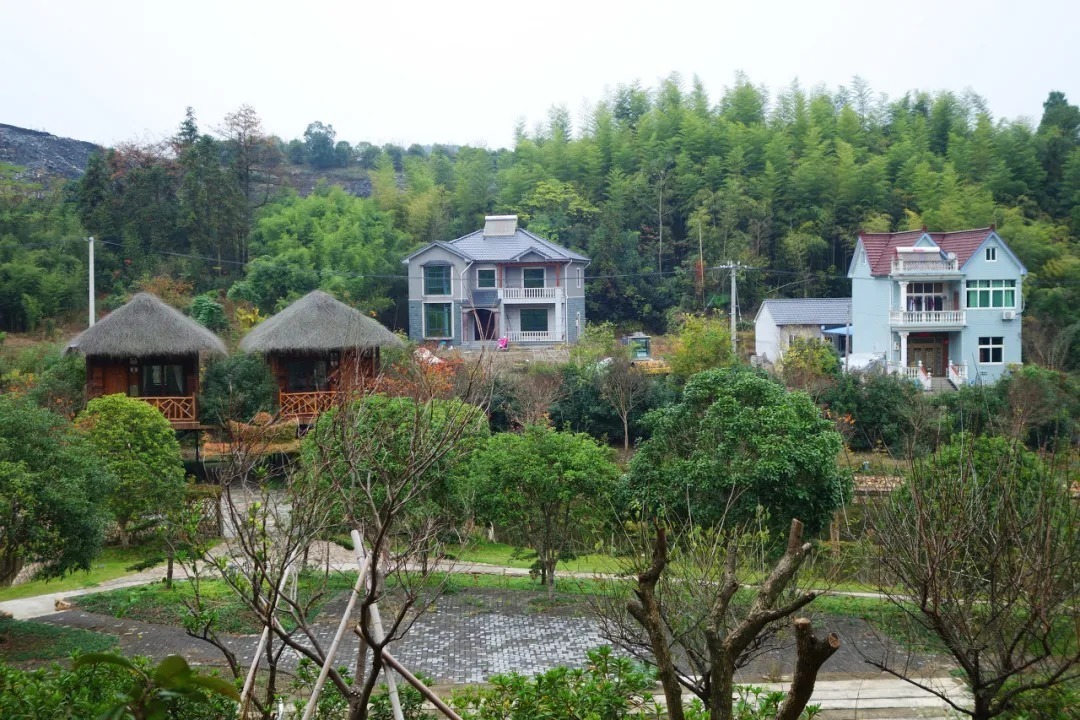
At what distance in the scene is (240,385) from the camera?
19.4 m

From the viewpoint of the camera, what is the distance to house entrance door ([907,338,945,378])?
25.5 meters

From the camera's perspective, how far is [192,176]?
1105 inches

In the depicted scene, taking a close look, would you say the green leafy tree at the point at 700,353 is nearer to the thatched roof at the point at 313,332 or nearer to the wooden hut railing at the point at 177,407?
the thatched roof at the point at 313,332

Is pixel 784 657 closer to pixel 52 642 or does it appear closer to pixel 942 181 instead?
pixel 52 642

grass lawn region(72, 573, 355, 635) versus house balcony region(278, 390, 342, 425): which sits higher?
house balcony region(278, 390, 342, 425)

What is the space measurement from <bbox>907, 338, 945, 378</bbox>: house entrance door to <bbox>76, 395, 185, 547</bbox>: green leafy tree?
19.3 meters

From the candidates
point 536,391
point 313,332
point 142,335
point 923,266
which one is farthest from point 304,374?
point 923,266

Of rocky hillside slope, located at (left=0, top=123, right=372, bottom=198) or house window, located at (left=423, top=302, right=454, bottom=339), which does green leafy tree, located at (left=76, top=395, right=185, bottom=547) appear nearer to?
house window, located at (left=423, top=302, right=454, bottom=339)

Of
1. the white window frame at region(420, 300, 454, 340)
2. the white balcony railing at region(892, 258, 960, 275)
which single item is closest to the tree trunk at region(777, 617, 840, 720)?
the white balcony railing at region(892, 258, 960, 275)

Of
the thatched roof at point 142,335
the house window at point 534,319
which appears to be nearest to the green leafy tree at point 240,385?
the thatched roof at point 142,335

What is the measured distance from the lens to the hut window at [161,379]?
61.1ft

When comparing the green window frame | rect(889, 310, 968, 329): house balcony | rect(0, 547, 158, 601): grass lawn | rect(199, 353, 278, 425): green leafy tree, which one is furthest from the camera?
the green window frame

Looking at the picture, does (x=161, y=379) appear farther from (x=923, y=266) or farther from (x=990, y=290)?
(x=990, y=290)

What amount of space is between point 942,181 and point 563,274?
13.6 m
